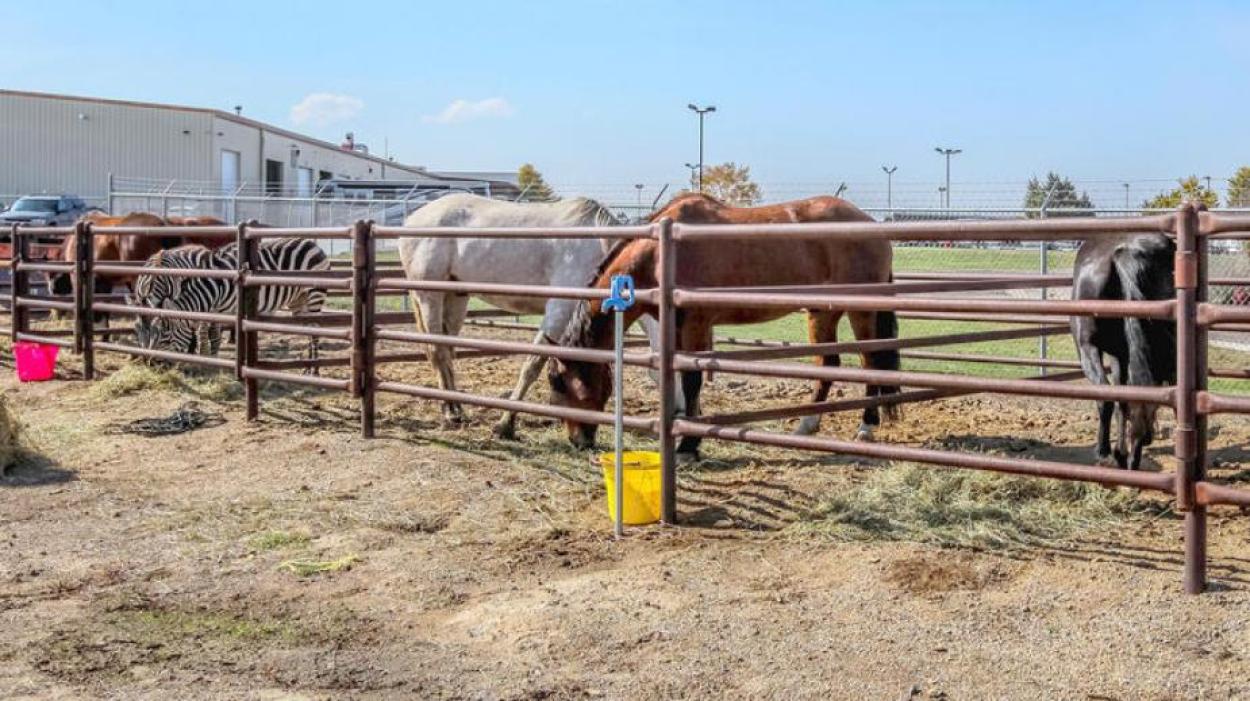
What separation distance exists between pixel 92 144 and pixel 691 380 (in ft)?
127

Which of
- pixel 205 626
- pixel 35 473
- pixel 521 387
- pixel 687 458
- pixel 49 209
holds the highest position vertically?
pixel 49 209

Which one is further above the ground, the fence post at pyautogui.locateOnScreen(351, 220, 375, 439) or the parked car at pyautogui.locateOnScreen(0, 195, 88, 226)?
the parked car at pyautogui.locateOnScreen(0, 195, 88, 226)

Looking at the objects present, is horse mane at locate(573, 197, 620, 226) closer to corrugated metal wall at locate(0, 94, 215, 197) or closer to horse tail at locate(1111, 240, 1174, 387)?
horse tail at locate(1111, 240, 1174, 387)

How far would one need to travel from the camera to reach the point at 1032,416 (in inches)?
332

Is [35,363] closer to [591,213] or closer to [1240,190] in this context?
[591,213]

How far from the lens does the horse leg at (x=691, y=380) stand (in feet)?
22.3

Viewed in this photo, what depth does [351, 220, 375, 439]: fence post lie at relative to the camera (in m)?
7.55

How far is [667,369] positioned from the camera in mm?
5371

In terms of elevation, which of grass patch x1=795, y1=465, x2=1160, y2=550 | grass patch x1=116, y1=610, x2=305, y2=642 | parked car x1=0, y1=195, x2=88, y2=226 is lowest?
grass patch x1=116, y1=610, x2=305, y2=642

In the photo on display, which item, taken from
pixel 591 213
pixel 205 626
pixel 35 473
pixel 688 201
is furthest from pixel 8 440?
pixel 688 201

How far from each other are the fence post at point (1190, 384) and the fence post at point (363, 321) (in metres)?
4.95

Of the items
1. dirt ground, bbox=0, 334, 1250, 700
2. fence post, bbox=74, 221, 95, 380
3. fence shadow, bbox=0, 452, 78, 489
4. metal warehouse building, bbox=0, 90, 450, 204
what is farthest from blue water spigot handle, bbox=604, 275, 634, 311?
metal warehouse building, bbox=0, 90, 450, 204

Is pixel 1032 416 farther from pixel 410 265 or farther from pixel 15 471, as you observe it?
pixel 15 471

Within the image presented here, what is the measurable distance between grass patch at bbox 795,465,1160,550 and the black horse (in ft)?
2.26
